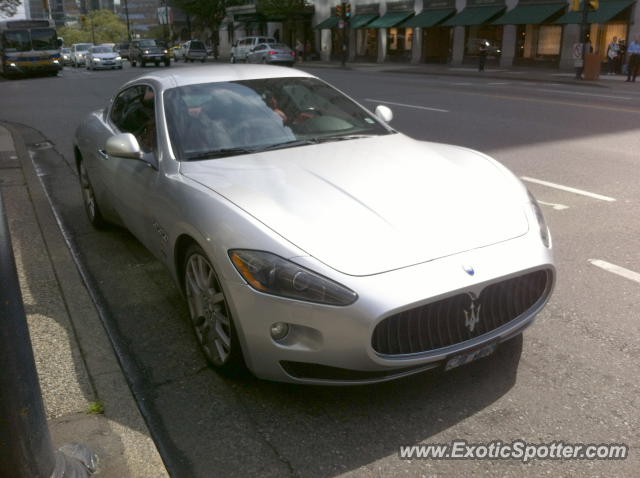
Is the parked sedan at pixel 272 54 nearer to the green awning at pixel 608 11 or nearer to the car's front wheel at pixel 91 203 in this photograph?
the green awning at pixel 608 11

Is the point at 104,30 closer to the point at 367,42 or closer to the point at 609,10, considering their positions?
the point at 367,42

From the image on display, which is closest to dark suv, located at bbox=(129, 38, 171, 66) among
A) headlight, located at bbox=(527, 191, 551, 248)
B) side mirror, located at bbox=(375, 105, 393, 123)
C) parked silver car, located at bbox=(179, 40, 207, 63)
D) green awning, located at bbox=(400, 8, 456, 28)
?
parked silver car, located at bbox=(179, 40, 207, 63)

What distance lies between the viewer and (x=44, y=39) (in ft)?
117

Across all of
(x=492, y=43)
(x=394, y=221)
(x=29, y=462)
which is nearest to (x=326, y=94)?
(x=394, y=221)

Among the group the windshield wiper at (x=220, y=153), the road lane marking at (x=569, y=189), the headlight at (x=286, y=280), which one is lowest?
the road lane marking at (x=569, y=189)

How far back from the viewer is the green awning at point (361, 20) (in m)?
45.7

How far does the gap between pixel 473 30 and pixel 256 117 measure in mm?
36284

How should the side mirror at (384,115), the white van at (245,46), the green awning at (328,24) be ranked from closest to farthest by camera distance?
the side mirror at (384,115) → the white van at (245,46) → the green awning at (328,24)

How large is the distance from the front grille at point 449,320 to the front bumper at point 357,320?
0.03m

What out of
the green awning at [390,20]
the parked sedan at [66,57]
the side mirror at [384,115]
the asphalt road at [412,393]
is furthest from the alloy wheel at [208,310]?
the parked sedan at [66,57]

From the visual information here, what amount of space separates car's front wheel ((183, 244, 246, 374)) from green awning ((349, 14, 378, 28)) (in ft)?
147

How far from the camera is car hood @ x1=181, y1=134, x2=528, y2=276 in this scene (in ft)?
9.87

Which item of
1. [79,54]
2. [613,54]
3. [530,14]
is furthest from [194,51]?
[613,54]

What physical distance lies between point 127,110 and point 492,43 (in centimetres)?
3485
